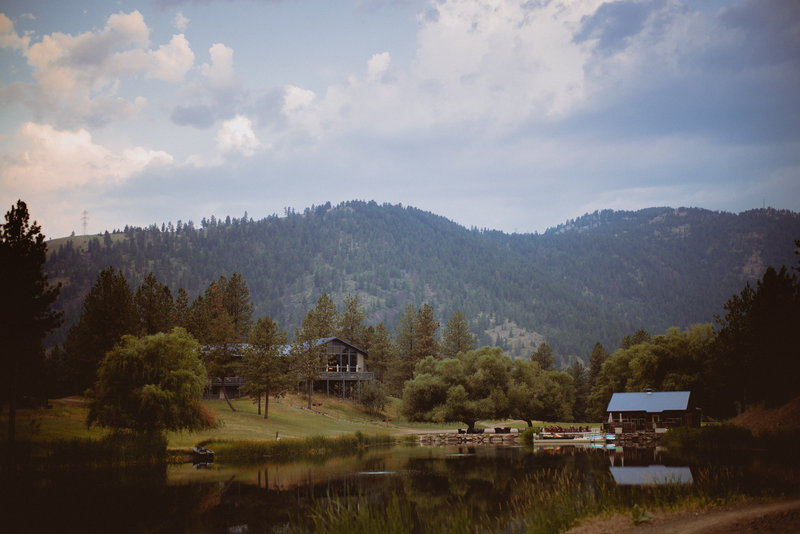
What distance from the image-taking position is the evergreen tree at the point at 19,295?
4256cm

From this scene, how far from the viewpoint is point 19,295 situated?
42812 millimetres

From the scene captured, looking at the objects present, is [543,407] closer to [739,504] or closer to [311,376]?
[311,376]

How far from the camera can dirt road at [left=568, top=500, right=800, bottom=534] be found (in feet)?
54.1

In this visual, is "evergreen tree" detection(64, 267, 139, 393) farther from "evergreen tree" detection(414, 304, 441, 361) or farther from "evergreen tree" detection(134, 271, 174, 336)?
"evergreen tree" detection(414, 304, 441, 361)

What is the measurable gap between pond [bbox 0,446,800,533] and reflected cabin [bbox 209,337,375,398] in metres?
52.0

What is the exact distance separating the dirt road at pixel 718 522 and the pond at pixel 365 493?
128 centimetres

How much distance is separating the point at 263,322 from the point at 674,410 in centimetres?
4997

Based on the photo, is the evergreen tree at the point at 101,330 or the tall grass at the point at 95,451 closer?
the tall grass at the point at 95,451

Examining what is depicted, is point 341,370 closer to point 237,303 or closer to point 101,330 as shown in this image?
point 237,303

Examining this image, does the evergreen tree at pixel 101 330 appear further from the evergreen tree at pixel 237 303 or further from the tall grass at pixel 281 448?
the evergreen tree at pixel 237 303

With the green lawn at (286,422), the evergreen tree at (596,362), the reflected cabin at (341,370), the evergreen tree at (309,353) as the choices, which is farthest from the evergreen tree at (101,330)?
the evergreen tree at (596,362)

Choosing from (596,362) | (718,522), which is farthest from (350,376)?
(718,522)

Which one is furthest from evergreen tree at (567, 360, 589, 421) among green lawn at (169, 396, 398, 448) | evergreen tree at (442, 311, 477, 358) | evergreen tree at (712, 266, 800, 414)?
evergreen tree at (712, 266, 800, 414)

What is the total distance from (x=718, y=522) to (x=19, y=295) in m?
42.5
